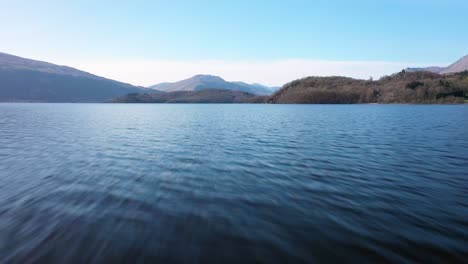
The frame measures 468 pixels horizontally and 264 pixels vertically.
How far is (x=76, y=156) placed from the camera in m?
24.3

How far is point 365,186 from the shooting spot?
15.0 m

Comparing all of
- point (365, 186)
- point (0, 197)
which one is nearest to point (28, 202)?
point (0, 197)

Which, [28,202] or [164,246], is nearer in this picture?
[164,246]

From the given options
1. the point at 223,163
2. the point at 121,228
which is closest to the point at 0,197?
the point at 121,228

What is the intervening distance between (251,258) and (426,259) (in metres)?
5.76

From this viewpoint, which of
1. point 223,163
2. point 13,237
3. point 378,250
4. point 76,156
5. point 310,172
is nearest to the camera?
point 378,250

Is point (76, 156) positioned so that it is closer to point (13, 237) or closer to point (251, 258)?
point (13, 237)

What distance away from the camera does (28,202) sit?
13164 mm

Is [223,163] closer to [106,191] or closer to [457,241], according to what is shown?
[106,191]

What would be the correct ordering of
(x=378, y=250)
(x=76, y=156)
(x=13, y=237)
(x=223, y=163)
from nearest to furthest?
(x=378, y=250), (x=13, y=237), (x=223, y=163), (x=76, y=156)

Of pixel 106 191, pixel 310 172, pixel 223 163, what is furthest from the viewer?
pixel 223 163

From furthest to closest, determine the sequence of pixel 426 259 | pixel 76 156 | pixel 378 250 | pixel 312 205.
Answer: pixel 76 156
pixel 312 205
pixel 378 250
pixel 426 259

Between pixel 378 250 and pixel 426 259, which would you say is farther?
pixel 378 250

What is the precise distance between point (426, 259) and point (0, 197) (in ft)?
68.0
